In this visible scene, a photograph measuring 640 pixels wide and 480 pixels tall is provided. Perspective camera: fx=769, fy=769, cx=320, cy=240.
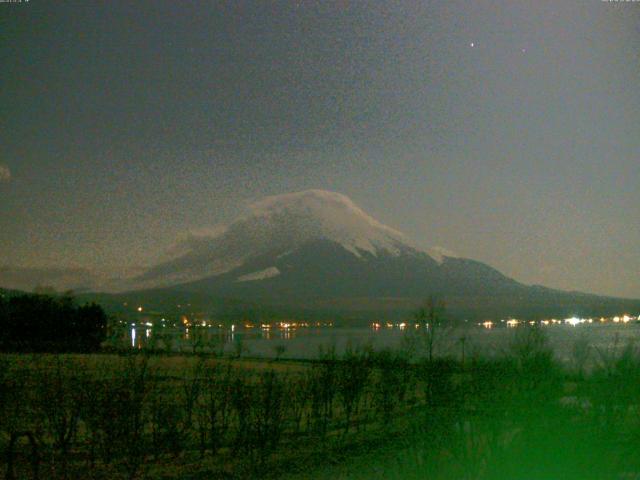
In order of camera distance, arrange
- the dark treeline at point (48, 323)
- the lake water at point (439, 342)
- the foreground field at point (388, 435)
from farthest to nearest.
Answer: the dark treeline at point (48, 323), the lake water at point (439, 342), the foreground field at point (388, 435)

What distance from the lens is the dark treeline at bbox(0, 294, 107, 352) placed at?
2154 inches

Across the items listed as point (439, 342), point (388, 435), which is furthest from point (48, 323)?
point (388, 435)

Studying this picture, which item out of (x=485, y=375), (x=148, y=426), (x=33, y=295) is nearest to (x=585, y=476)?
(x=485, y=375)

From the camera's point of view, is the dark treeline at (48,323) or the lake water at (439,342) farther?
the dark treeline at (48,323)

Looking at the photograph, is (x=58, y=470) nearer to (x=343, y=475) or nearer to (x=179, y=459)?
(x=179, y=459)

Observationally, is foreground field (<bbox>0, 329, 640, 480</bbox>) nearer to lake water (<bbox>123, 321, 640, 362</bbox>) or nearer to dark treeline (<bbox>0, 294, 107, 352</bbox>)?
lake water (<bbox>123, 321, 640, 362</bbox>)

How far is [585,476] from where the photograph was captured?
357 inches

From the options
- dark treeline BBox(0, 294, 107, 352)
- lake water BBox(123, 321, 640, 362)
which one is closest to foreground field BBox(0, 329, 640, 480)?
lake water BBox(123, 321, 640, 362)

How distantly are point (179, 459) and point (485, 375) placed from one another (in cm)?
578

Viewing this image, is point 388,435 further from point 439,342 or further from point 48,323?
point 48,323

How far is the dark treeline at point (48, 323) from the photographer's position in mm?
54719

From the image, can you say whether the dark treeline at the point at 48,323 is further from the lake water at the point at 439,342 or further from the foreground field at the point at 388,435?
the foreground field at the point at 388,435

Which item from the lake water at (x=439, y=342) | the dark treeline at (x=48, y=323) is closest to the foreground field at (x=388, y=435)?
the lake water at (x=439, y=342)

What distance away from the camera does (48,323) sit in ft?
183
